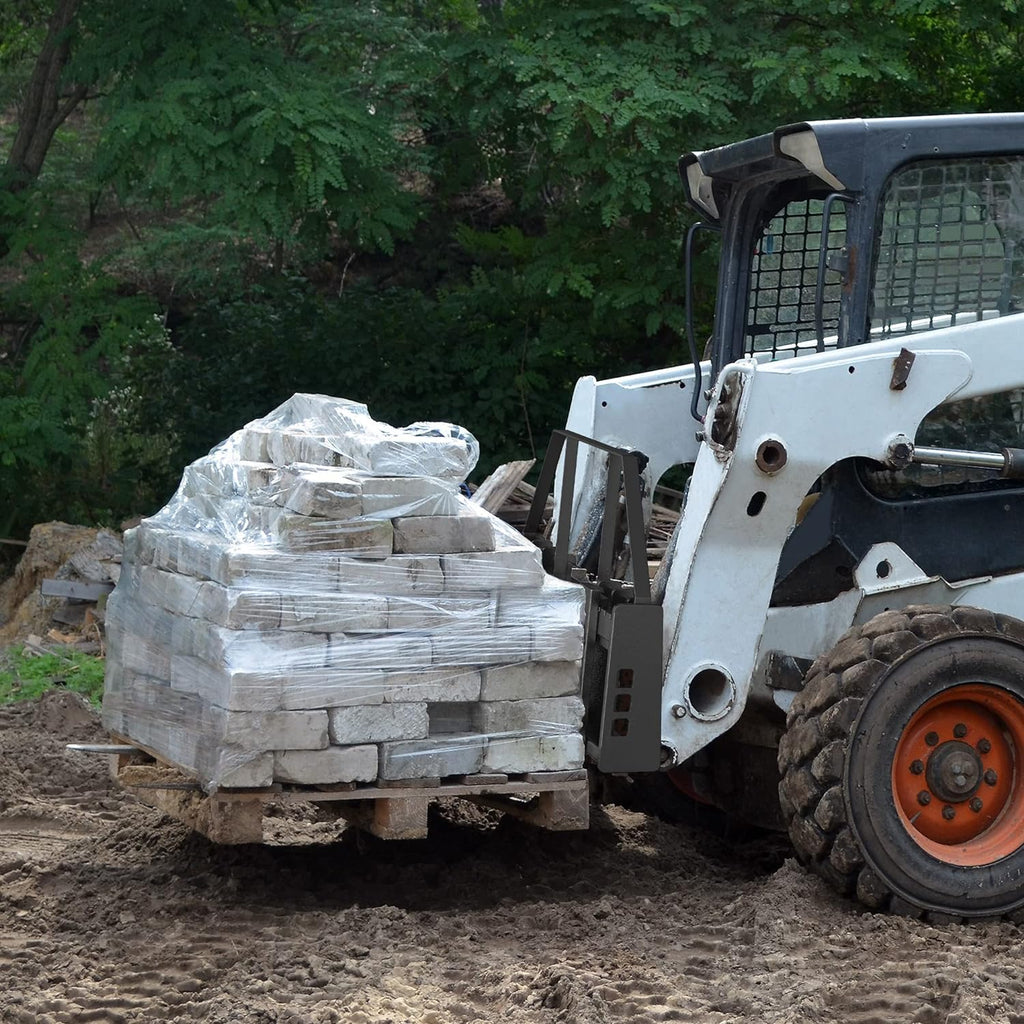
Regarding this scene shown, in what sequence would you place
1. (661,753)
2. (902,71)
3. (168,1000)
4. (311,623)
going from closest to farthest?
(168,1000), (311,623), (661,753), (902,71)

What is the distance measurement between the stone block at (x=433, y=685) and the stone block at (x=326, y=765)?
19cm

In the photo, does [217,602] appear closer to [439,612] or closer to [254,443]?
[439,612]

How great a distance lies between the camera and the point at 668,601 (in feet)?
16.1

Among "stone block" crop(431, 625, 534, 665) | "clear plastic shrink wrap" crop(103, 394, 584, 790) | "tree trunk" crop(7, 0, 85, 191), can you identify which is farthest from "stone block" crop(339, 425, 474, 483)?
"tree trunk" crop(7, 0, 85, 191)

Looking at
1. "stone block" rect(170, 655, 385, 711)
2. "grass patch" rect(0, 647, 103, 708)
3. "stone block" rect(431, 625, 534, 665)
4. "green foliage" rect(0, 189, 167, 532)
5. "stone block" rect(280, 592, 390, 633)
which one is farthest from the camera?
"green foliage" rect(0, 189, 167, 532)

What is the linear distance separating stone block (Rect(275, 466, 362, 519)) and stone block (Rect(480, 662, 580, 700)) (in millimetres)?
664

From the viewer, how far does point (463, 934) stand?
457 cm

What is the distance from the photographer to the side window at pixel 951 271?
16.2 ft

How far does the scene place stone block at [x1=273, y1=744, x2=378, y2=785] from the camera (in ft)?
14.8

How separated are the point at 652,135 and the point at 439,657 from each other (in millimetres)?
5215

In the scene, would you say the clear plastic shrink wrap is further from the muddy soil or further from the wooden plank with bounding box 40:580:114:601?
the wooden plank with bounding box 40:580:114:601

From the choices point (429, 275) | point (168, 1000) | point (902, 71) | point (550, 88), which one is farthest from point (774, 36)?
point (168, 1000)

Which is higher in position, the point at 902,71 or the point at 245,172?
the point at 902,71

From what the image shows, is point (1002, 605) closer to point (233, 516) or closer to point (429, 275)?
point (233, 516)
